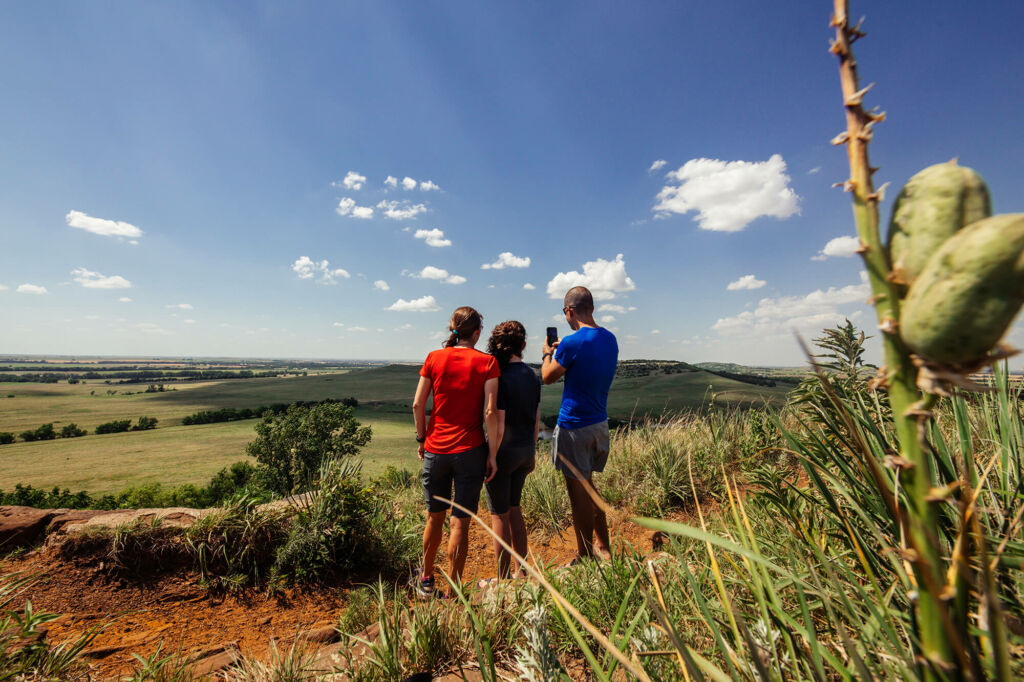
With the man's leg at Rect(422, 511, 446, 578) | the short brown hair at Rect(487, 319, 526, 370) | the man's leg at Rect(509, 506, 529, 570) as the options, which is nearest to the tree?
the man's leg at Rect(422, 511, 446, 578)

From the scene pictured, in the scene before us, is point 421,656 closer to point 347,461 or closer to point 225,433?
point 347,461

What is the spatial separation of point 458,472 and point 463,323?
1404 mm

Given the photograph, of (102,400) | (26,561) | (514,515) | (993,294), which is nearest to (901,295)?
(993,294)

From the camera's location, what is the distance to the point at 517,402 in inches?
163

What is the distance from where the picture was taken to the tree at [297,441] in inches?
385

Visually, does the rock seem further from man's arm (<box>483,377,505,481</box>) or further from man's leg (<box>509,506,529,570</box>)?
man's leg (<box>509,506,529,570</box>)

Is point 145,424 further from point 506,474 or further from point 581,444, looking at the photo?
point 581,444

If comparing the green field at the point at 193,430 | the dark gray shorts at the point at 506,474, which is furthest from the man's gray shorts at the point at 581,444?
the green field at the point at 193,430

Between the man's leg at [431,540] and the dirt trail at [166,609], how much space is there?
1.75ft

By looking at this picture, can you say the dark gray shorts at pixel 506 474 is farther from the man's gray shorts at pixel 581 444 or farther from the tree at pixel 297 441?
the tree at pixel 297 441

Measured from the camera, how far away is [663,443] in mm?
6891

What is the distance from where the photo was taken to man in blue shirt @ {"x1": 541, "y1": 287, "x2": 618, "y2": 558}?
3922 millimetres

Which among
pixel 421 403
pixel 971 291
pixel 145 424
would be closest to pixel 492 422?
pixel 421 403

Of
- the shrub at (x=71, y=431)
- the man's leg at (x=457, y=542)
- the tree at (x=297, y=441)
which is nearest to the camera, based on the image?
the man's leg at (x=457, y=542)
